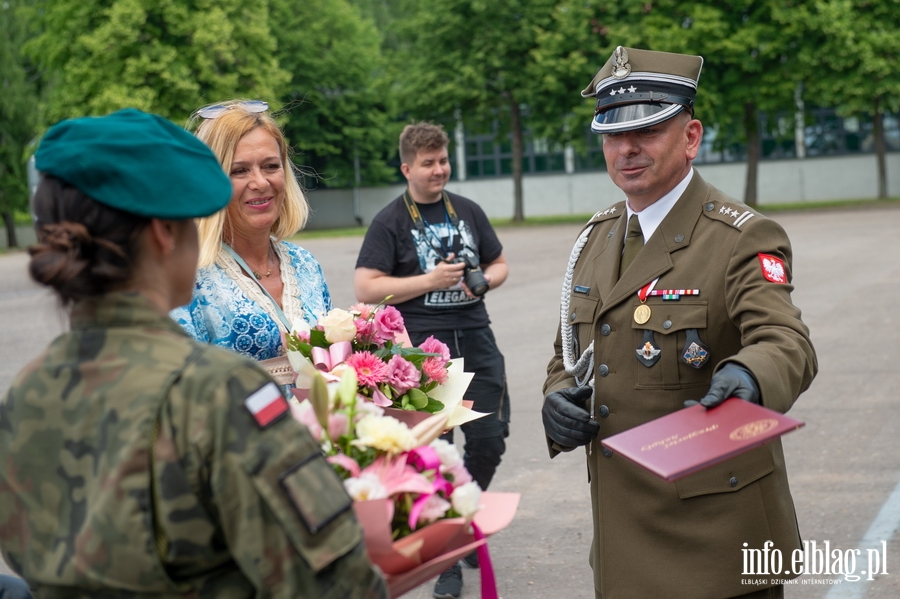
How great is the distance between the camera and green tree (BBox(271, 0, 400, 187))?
47656 millimetres

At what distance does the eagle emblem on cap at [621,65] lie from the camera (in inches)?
118

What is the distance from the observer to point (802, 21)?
3359cm

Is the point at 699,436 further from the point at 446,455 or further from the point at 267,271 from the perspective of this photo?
the point at 267,271

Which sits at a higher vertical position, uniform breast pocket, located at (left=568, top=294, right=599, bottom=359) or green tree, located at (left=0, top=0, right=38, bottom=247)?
green tree, located at (left=0, top=0, right=38, bottom=247)

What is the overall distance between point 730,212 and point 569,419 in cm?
77

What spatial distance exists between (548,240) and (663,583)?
2514 centimetres

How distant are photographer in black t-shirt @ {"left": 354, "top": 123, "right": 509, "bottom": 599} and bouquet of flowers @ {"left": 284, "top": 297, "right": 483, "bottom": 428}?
2.44 m

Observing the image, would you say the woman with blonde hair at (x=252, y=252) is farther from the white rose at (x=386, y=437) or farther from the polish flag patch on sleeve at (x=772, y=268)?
the polish flag patch on sleeve at (x=772, y=268)

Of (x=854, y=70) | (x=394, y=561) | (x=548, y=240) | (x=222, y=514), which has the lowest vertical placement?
(x=548, y=240)

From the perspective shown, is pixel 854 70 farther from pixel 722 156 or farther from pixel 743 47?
pixel 722 156

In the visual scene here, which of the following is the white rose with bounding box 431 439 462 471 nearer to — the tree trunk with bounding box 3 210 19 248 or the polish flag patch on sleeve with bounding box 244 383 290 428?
the polish flag patch on sleeve with bounding box 244 383 290 428

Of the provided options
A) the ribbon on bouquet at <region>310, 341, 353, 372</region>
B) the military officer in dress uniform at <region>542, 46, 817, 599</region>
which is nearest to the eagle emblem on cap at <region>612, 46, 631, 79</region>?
the military officer in dress uniform at <region>542, 46, 817, 599</region>

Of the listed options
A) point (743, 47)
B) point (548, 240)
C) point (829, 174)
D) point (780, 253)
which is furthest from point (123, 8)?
point (780, 253)

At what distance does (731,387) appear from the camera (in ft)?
7.30
